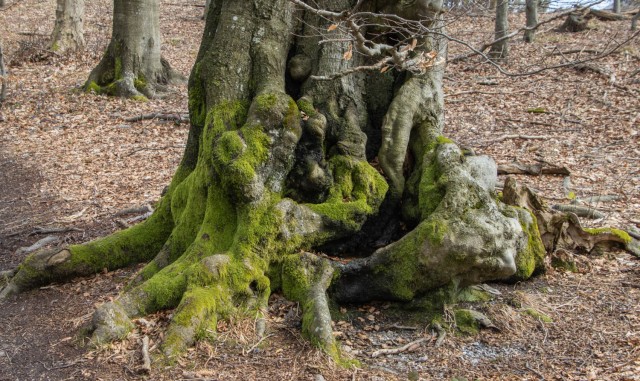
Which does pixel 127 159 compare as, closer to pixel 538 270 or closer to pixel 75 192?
pixel 75 192

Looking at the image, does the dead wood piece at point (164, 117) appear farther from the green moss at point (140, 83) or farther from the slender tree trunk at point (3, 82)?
the slender tree trunk at point (3, 82)

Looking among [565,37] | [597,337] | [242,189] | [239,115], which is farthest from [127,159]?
[565,37]

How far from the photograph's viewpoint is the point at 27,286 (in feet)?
20.6

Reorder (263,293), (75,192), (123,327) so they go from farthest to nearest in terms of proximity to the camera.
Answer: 1. (75,192)
2. (263,293)
3. (123,327)

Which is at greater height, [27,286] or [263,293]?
[263,293]

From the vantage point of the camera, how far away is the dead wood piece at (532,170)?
31.4ft

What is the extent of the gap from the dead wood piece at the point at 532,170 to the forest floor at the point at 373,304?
142 millimetres

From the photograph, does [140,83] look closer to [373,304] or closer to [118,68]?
[118,68]

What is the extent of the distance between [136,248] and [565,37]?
17.9 m

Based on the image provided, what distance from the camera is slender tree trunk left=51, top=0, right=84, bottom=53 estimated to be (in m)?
18.6

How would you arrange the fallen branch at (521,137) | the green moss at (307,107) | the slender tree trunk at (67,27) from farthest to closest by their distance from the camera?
the slender tree trunk at (67,27), the fallen branch at (521,137), the green moss at (307,107)

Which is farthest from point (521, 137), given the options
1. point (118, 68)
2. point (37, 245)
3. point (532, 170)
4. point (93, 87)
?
point (93, 87)

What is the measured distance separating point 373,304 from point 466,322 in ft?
2.98

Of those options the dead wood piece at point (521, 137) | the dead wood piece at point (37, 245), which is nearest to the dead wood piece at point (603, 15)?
the dead wood piece at point (521, 137)
